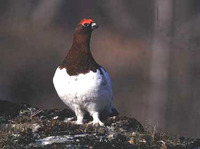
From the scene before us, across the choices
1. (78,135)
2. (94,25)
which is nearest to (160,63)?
(94,25)

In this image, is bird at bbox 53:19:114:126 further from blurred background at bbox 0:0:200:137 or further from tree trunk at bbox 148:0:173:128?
tree trunk at bbox 148:0:173:128

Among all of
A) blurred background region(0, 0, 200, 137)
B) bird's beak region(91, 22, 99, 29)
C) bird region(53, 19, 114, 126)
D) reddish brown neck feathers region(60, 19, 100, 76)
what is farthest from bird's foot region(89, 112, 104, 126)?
blurred background region(0, 0, 200, 137)

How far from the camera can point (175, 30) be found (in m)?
22.0

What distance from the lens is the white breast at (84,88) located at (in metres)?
9.40

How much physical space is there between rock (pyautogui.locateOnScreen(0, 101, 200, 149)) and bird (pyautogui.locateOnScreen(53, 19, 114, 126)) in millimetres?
196

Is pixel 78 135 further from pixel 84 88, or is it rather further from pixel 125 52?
pixel 125 52

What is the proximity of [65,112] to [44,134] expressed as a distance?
1.73 meters

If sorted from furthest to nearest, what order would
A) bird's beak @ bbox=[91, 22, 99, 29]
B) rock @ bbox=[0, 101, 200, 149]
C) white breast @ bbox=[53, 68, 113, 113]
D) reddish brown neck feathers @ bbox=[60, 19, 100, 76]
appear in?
bird's beak @ bbox=[91, 22, 99, 29] → reddish brown neck feathers @ bbox=[60, 19, 100, 76] → white breast @ bbox=[53, 68, 113, 113] → rock @ bbox=[0, 101, 200, 149]

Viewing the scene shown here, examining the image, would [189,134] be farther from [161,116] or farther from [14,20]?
[14,20]

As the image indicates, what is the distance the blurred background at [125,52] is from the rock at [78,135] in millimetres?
8980

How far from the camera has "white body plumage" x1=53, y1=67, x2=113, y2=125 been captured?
9.40m

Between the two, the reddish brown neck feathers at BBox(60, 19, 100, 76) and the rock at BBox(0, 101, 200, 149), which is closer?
the rock at BBox(0, 101, 200, 149)

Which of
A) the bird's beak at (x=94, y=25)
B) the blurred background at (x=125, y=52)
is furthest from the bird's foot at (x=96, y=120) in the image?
the blurred background at (x=125, y=52)

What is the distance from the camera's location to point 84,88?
369 inches
